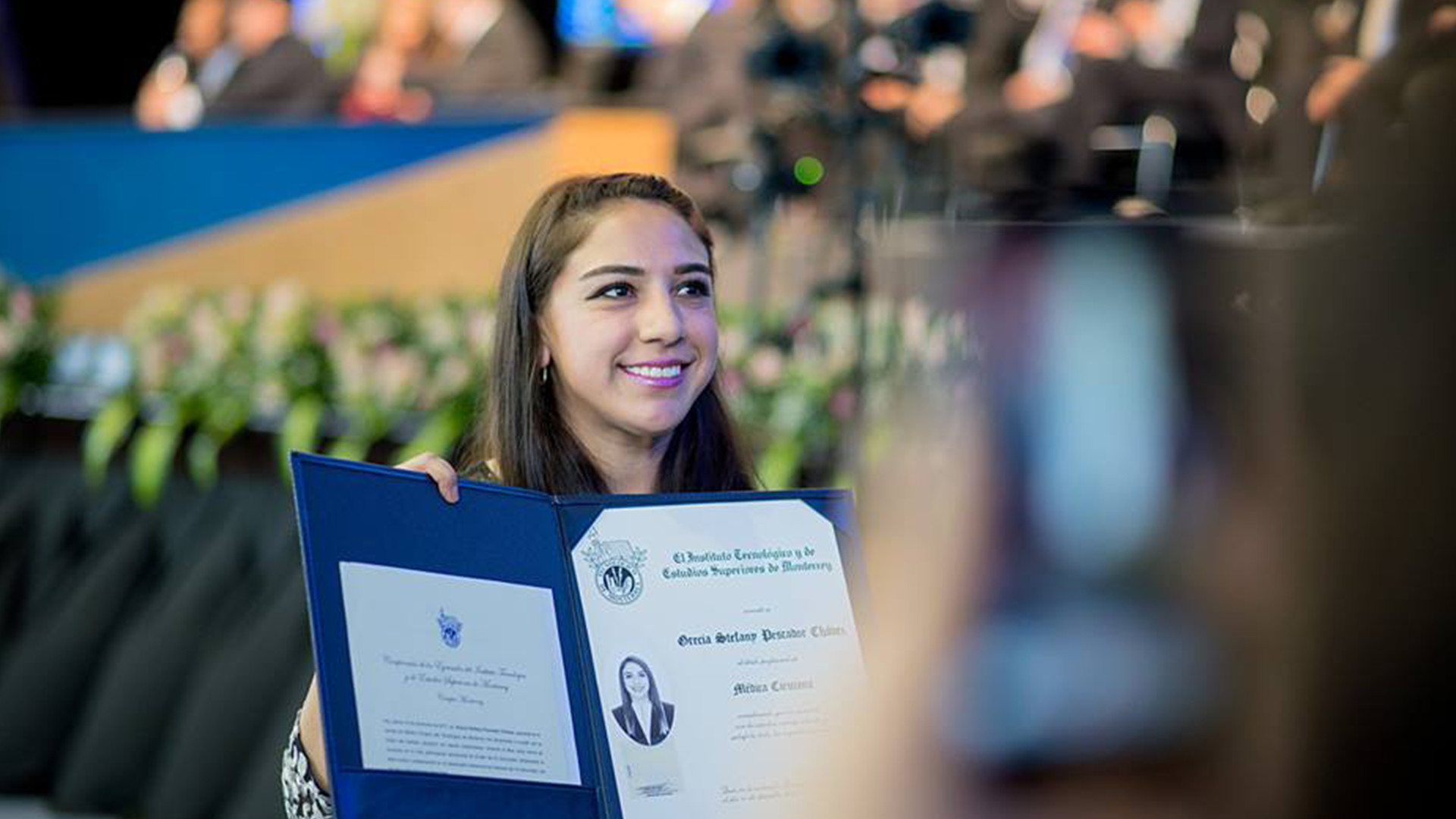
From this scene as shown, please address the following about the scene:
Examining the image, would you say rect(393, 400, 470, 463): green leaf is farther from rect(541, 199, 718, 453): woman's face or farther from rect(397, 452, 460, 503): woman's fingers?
rect(397, 452, 460, 503): woman's fingers

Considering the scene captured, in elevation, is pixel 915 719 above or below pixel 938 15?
below

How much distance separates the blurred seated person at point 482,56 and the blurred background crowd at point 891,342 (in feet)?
0.08

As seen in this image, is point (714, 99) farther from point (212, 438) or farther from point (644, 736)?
point (644, 736)

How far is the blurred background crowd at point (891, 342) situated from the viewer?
0.32 metres

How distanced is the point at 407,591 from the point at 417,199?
541 centimetres

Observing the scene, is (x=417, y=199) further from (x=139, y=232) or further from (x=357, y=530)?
(x=357, y=530)

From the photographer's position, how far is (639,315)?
158 cm

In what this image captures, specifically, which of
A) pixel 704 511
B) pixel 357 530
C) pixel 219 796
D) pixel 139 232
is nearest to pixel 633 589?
pixel 704 511

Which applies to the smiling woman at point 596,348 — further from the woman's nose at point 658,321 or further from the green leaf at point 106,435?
the green leaf at point 106,435

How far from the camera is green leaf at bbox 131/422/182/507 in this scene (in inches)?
153

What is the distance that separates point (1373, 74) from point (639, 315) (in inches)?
48.4

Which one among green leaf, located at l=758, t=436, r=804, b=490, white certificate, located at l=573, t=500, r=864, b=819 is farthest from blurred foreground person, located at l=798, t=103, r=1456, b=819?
green leaf, located at l=758, t=436, r=804, b=490

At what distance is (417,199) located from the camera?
21.7 feet

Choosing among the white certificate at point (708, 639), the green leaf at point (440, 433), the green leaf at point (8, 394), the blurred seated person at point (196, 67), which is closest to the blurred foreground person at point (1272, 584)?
the white certificate at point (708, 639)
